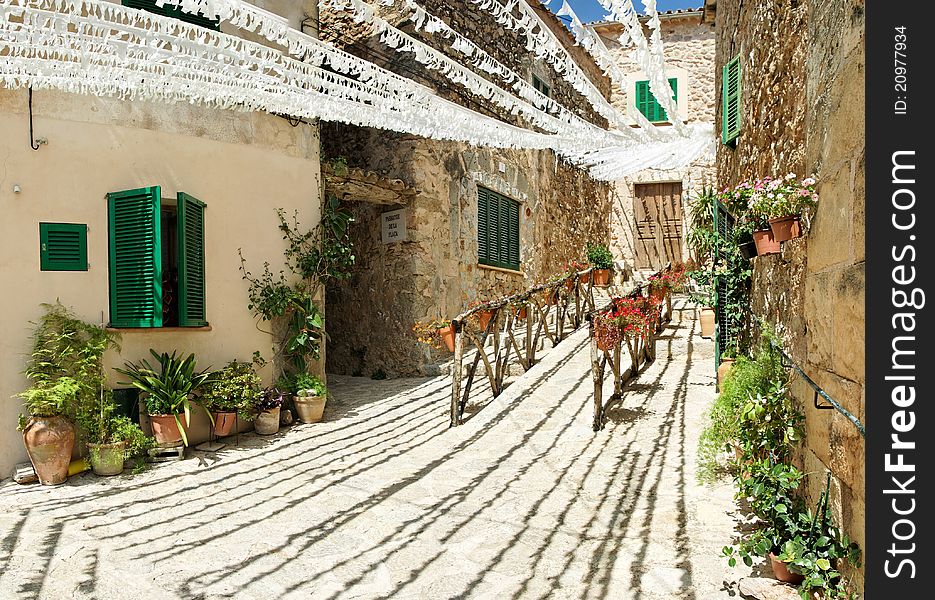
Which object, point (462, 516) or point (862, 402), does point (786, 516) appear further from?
point (462, 516)

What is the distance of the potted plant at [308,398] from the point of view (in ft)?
21.9

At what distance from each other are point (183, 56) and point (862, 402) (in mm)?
3680

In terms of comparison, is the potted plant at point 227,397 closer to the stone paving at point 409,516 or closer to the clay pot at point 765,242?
the stone paving at point 409,516

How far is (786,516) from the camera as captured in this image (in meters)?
2.71

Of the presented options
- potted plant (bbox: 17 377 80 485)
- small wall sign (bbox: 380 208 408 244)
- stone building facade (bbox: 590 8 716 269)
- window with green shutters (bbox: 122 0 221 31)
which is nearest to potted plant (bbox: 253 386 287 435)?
potted plant (bbox: 17 377 80 485)

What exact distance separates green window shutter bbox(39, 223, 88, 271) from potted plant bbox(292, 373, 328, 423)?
7.39 feet

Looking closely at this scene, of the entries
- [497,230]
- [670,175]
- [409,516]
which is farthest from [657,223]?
[409,516]

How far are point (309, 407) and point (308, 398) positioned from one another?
0.09m

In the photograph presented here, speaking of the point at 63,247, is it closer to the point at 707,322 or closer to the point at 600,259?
the point at 707,322

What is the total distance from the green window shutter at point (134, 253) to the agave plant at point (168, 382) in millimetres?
414

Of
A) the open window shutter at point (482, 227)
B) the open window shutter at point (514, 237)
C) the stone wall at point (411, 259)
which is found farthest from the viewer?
the open window shutter at point (514, 237)

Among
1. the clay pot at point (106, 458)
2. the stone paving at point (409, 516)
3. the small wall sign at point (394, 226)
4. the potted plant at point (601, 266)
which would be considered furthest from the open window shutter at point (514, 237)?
the clay pot at point (106, 458)

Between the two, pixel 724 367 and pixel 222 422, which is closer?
pixel 724 367

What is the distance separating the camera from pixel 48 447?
4.89 meters
